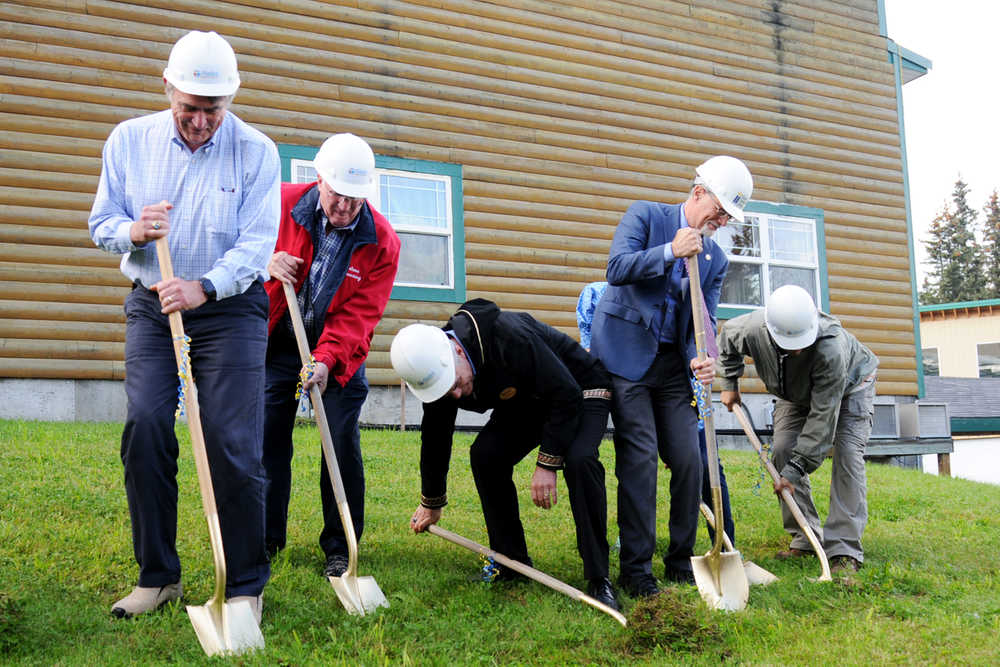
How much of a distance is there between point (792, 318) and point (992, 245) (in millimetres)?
54950

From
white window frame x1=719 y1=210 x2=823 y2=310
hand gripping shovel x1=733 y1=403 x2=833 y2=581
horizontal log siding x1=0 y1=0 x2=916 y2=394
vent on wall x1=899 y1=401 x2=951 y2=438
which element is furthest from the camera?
vent on wall x1=899 y1=401 x2=951 y2=438

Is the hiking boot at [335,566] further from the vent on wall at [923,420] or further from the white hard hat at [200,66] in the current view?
the vent on wall at [923,420]

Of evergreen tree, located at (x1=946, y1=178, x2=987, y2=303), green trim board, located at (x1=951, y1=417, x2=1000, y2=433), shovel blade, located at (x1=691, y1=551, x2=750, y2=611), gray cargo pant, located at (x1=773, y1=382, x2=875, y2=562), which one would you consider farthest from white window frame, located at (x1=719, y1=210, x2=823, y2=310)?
evergreen tree, located at (x1=946, y1=178, x2=987, y2=303)

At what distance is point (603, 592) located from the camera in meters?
4.04

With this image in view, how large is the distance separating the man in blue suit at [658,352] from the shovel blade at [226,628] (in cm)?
178

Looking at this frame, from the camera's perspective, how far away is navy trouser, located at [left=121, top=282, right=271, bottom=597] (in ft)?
10.9

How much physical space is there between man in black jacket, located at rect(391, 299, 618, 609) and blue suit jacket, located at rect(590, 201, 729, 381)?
6.4 inches

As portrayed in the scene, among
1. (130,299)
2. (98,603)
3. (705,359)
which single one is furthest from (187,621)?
(705,359)

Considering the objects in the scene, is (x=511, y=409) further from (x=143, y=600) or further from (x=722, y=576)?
(x=143, y=600)

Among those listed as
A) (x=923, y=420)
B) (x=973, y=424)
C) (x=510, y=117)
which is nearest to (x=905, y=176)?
(x=923, y=420)

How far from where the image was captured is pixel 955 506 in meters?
7.33

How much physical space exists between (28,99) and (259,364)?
5.98m

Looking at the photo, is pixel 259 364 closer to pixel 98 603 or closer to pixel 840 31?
pixel 98 603

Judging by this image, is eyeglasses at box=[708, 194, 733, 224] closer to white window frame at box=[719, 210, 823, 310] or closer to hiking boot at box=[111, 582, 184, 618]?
hiking boot at box=[111, 582, 184, 618]
